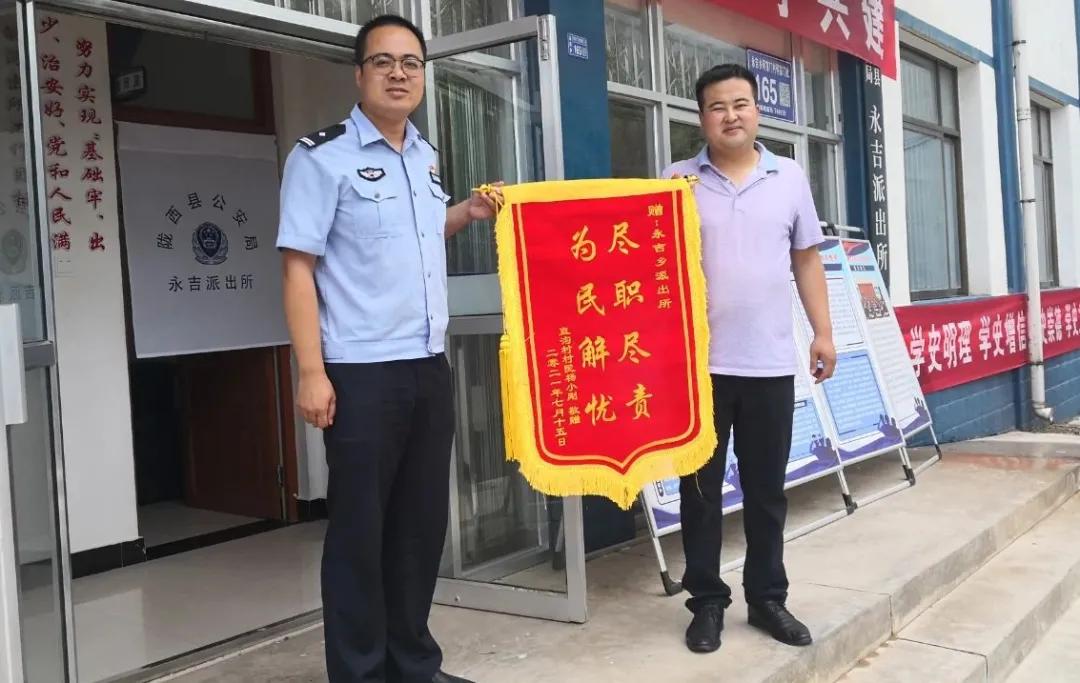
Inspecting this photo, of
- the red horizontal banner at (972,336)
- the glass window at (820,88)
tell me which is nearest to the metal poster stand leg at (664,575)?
the red horizontal banner at (972,336)

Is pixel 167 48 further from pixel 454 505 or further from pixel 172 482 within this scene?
pixel 454 505

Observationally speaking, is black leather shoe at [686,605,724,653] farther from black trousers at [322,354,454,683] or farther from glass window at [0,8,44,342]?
glass window at [0,8,44,342]

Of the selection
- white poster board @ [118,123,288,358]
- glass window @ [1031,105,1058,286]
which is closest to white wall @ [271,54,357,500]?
white poster board @ [118,123,288,358]

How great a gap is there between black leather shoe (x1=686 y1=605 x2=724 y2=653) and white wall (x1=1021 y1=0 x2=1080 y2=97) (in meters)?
7.68

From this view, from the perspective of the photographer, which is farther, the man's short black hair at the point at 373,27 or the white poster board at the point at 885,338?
the white poster board at the point at 885,338

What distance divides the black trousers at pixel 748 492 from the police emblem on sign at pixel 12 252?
6.09 feet

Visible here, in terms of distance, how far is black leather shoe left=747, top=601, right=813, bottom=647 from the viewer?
284cm

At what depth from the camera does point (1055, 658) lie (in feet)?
11.4

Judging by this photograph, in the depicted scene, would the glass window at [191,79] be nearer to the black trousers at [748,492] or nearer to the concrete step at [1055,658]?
the black trousers at [748,492]

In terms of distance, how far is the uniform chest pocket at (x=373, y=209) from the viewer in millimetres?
2248

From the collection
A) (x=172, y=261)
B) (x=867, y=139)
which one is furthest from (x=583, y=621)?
(x=867, y=139)

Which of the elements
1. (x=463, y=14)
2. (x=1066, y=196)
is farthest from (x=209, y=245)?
(x=1066, y=196)

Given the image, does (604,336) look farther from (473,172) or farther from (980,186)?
(980,186)

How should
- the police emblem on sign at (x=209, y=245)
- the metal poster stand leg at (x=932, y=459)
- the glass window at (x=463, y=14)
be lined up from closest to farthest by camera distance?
the glass window at (x=463, y=14)
the police emblem on sign at (x=209, y=245)
the metal poster stand leg at (x=932, y=459)
